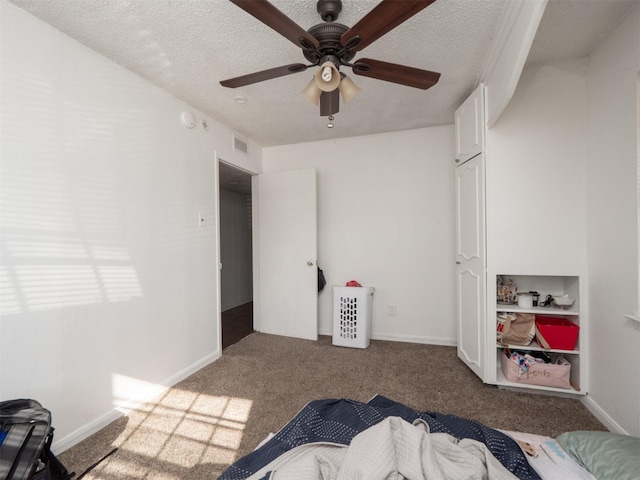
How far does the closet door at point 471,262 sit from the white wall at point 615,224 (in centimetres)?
67

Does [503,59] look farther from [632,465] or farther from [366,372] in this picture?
[366,372]

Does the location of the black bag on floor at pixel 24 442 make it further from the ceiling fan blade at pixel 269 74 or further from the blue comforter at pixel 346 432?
the ceiling fan blade at pixel 269 74

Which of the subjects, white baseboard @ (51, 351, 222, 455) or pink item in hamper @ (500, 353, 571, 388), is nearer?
white baseboard @ (51, 351, 222, 455)

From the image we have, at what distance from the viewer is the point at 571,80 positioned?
207 centimetres

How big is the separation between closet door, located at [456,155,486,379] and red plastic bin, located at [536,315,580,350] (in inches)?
15.5

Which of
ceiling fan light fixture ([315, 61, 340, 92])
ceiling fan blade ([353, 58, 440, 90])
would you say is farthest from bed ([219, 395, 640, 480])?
ceiling fan blade ([353, 58, 440, 90])

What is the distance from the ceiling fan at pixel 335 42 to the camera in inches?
44.8

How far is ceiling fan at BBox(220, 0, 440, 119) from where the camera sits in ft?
3.73

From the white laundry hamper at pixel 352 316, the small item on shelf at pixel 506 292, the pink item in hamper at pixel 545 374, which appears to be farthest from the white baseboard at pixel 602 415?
the white laundry hamper at pixel 352 316

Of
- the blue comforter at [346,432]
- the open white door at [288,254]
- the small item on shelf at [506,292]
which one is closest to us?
the blue comforter at [346,432]

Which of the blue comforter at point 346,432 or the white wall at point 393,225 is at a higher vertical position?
the white wall at point 393,225

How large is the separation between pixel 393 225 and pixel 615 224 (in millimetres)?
1863

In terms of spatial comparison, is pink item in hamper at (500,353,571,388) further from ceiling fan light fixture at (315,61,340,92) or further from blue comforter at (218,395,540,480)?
ceiling fan light fixture at (315,61,340,92)

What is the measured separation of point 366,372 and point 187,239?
1.99 metres
